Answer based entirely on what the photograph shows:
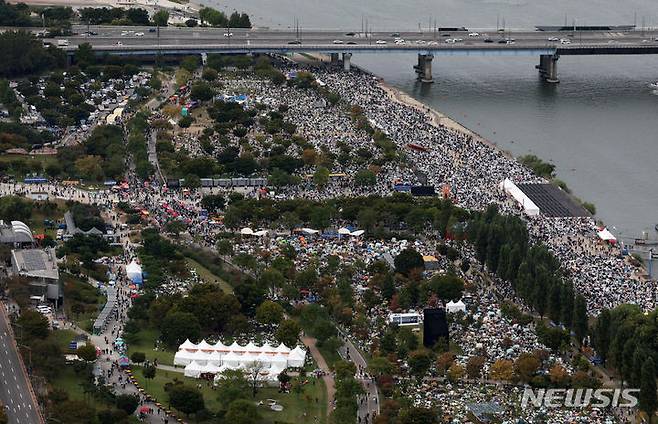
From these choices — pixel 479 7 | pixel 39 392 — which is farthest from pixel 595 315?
pixel 479 7

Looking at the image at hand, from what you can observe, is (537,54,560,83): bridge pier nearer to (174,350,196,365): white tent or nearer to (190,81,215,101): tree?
(190,81,215,101): tree

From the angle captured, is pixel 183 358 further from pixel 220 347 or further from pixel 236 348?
pixel 236 348

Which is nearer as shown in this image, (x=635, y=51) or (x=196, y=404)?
(x=196, y=404)

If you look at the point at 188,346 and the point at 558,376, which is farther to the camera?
the point at 188,346

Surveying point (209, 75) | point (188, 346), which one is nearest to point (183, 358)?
point (188, 346)

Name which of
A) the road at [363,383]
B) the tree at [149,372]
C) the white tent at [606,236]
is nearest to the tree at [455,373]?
the road at [363,383]

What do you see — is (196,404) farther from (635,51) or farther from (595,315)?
(635,51)

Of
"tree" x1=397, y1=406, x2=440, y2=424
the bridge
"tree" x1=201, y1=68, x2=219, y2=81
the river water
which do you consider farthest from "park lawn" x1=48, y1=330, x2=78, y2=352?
the bridge
